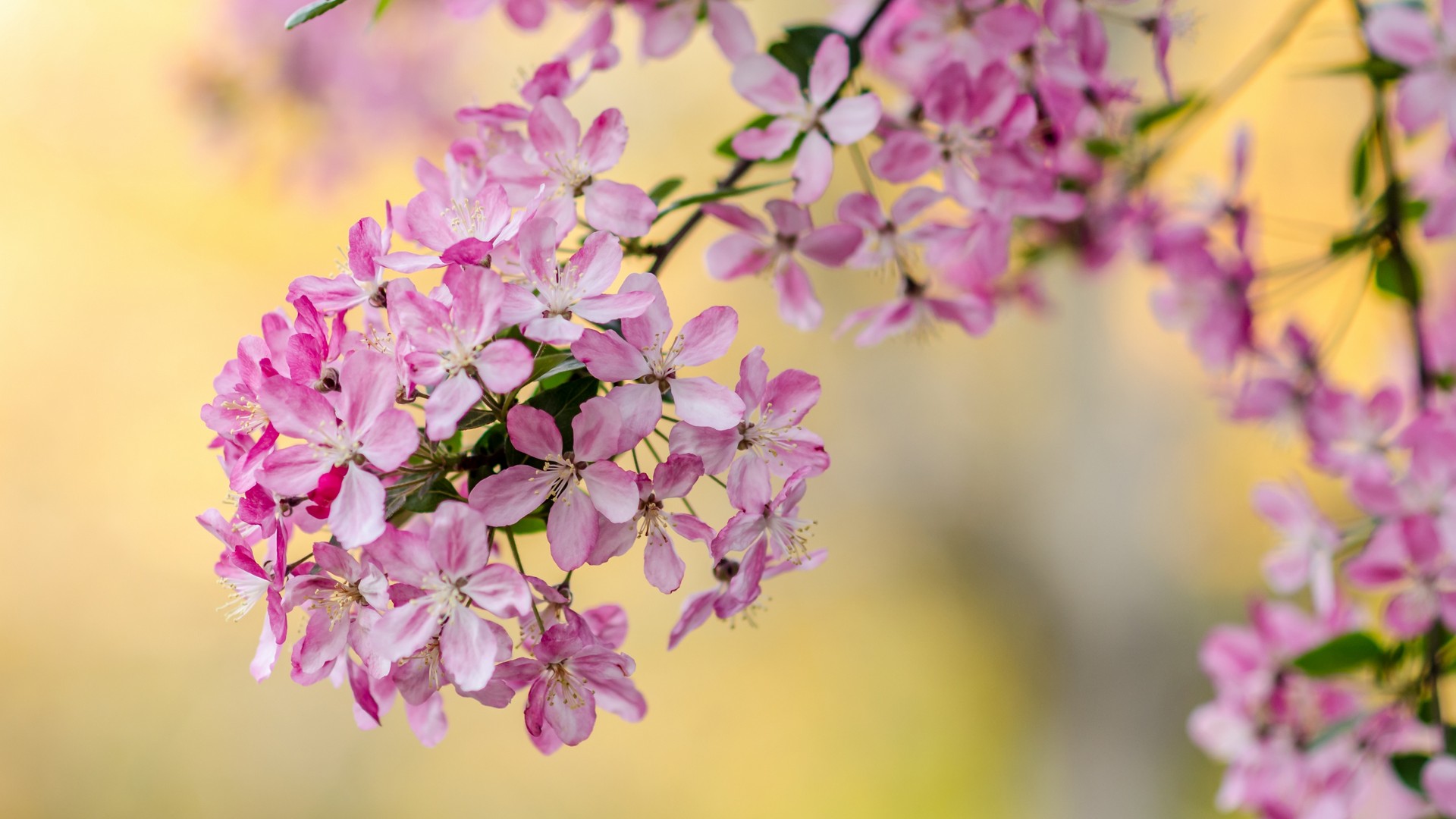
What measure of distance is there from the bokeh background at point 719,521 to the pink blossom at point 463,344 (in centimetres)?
221

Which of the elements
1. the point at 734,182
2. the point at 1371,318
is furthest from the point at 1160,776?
the point at 734,182

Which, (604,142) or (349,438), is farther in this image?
(604,142)

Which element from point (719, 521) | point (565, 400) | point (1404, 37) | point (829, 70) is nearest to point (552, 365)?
point (565, 400)

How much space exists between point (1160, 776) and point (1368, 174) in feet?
7.77

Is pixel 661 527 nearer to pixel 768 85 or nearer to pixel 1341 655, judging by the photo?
pixel 768 85

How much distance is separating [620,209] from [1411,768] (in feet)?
2.02

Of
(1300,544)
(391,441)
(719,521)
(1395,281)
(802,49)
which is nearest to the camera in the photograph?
(391,441)

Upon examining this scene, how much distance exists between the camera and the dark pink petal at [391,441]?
0.37 meters

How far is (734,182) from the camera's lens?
55 cm

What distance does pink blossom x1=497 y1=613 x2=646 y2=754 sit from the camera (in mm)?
422

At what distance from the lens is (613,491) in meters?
0.40

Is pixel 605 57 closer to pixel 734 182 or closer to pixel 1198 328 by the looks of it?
pixel 734 182

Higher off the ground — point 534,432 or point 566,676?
point 534,432

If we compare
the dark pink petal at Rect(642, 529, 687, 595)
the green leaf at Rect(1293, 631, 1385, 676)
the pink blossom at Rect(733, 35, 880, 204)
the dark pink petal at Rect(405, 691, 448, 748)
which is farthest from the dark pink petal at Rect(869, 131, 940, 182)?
the green leaf at Rect(1293, 631, 1385, 676)
